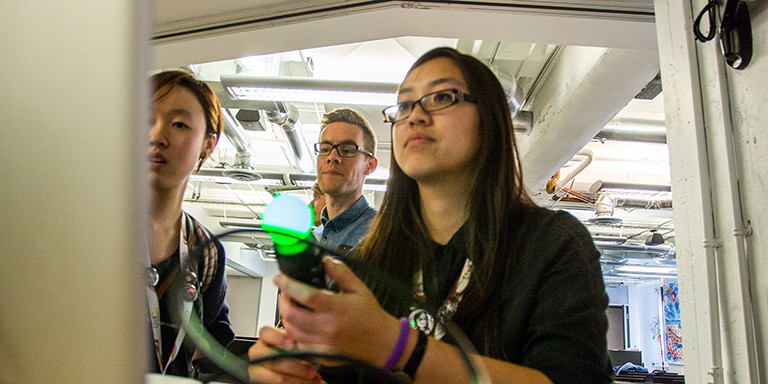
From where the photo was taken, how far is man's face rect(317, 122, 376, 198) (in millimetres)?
1812

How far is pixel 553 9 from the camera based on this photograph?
7.50ft

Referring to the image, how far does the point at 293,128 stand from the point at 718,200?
3.11 m

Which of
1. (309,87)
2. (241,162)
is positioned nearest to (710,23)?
(309,87)

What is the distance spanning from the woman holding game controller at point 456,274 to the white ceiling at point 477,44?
2.11 feet

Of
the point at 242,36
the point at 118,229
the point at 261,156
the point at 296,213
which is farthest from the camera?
the point at 261,156

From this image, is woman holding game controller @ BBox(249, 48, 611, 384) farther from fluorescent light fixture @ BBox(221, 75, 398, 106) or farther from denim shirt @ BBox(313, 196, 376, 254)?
fluorescent light fixture @ BBox(221, 75, 398, 106)

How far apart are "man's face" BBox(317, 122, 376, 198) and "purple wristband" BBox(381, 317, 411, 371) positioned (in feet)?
4.39

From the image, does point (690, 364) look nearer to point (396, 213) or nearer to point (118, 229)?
point (396, 213)

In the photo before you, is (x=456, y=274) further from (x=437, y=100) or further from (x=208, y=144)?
(x=208, y=144)

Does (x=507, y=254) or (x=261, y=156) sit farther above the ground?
(x=261, y=156)

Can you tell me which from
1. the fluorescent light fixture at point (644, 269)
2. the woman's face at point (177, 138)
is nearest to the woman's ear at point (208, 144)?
the woman's face at point (177, 138)

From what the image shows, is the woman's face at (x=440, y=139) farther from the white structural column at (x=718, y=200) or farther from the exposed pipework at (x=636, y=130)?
the exposed pipework at (x=636, y=130)

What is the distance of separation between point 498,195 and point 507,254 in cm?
11

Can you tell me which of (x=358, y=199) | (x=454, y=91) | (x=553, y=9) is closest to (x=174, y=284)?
(x=454, y=91)
